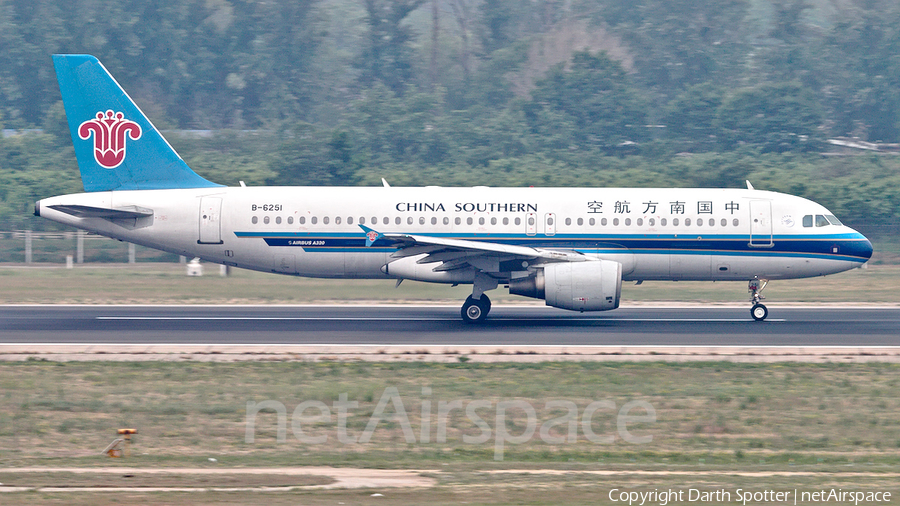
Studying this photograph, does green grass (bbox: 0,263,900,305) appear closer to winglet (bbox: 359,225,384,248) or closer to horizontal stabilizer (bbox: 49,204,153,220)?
horizontal stabilizer (bbox: 49,204,153,220)

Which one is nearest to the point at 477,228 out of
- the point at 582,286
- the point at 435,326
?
the point at 435,326

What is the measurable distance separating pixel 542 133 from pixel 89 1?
3718 centimetres

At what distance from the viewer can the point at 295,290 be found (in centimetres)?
2925

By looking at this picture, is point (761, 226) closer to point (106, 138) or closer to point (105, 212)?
point (105, 212)

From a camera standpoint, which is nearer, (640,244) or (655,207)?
(640,244)

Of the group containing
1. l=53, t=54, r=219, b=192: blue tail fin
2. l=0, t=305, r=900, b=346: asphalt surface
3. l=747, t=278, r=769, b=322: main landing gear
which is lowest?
l=0, t=305, r=900, b=346: asphalt surface

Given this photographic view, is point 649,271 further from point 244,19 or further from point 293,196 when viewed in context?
point 244,19

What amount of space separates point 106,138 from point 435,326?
405 inches

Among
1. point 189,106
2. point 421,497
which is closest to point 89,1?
point 189,106

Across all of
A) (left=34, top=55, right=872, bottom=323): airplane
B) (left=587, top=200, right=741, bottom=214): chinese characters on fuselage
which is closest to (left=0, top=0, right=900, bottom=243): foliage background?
(left=34, top=55, right=872, bottom=323): airplane

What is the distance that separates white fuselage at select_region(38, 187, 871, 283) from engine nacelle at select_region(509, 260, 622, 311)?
1.64m

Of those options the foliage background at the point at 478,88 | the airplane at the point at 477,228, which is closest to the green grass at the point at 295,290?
the airplane at the point at 477,228

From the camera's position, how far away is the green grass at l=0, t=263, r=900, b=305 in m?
28.5

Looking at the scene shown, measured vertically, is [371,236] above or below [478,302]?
above
